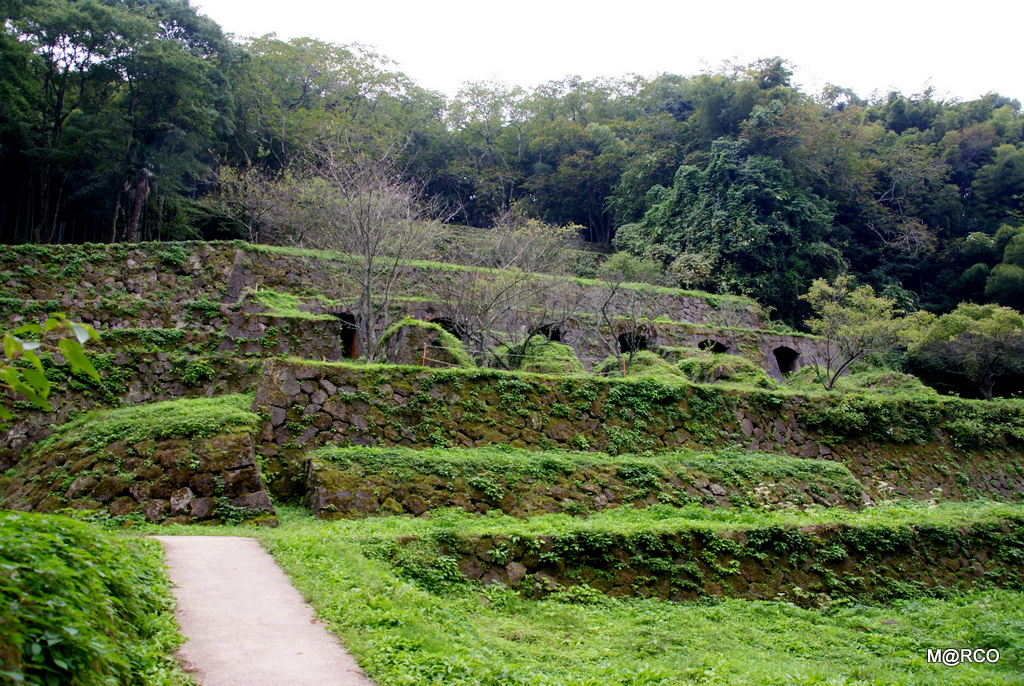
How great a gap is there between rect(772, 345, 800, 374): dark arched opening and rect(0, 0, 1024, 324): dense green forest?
4.20 meters

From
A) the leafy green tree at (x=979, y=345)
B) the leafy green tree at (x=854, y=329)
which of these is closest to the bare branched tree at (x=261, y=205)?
the leafy green tree at (x=854, y=329)

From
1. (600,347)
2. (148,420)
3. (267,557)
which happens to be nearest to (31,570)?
(267,557)

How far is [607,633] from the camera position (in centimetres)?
693

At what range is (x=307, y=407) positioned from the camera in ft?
39.5

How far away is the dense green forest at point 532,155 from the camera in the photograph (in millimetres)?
23359

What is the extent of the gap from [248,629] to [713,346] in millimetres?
22980

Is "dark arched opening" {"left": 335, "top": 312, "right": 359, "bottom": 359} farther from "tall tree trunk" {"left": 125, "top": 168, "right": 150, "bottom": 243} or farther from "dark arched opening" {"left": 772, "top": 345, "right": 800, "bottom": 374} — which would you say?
"dark arched opening" {"left": 772, "top": 345, "right": 800, "bottom": 374}

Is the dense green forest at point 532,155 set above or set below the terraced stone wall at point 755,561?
above

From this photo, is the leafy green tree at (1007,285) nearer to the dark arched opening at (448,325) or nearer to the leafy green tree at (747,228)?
the leafy green tree at (747,228)

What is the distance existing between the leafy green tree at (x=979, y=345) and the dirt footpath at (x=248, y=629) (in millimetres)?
26431

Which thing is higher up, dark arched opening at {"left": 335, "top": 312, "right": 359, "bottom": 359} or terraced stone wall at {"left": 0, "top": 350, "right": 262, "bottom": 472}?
dark arched opening at {"left": 335, "top": 312, "right": 359, "bottom": 359}

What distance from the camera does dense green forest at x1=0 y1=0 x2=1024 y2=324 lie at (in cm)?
2336

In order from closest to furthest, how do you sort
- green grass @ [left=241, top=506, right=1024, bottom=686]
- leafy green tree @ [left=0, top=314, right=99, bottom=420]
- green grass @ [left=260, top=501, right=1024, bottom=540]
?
1. leafy green tree @ [left=0, top=314, right=99, bottom=420]
2. green grass @ [left=241, top=506, right=1024, bottom=686]
3. green grass @ [left=260, top=501, right=1024, bottom=540]

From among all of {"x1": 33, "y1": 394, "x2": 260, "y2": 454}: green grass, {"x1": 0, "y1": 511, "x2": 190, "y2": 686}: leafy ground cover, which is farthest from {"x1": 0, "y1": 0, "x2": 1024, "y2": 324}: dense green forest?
{"x1": 0, "y1": 511, "x2": 190, "y2": 686}: leafy ground cover
